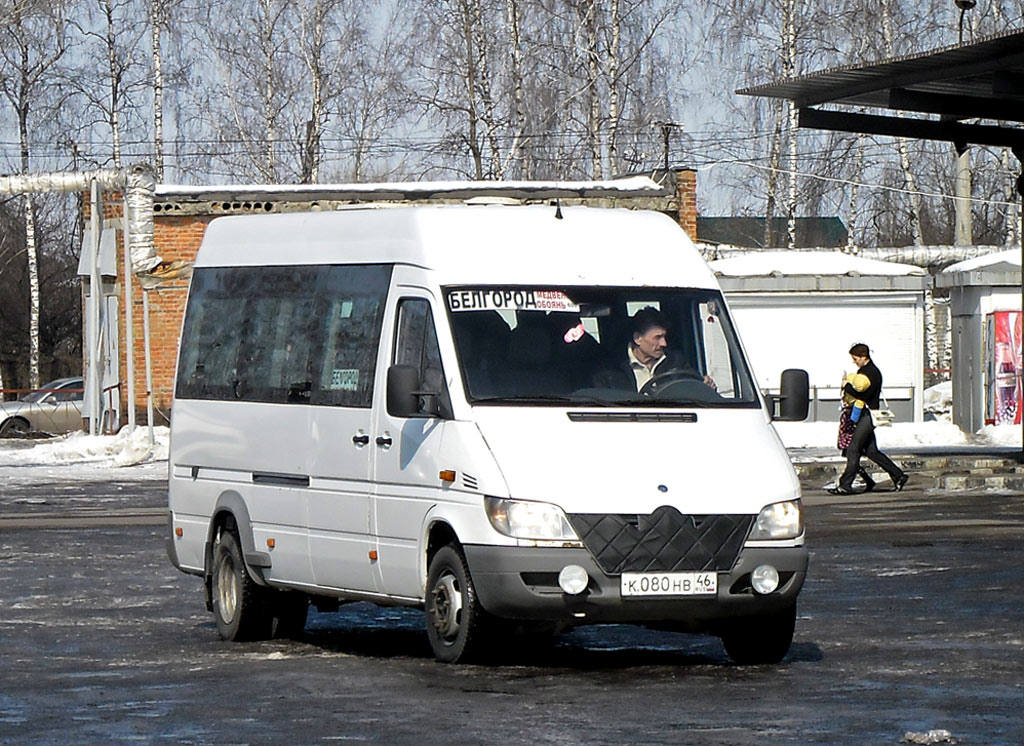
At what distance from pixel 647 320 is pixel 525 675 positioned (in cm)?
209

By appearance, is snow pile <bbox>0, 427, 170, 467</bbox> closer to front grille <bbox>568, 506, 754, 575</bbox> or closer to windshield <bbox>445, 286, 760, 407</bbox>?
windshield <bbox>445, 286, 760, 407</bbox>

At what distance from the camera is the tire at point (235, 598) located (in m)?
12.1

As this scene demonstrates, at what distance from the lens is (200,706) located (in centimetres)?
923

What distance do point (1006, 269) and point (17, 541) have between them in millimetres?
20796

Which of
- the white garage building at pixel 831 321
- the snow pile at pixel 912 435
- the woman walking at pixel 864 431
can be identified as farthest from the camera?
the white garage building at pixel 831 321

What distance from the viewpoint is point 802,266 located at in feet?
132

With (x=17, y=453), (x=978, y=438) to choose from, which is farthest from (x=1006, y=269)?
(x=17, y=453)

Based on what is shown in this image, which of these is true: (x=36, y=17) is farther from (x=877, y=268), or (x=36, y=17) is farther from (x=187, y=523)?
(x=187, y=523)

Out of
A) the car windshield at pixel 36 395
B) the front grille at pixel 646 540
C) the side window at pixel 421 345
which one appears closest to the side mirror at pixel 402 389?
the side window at pixel 421 345

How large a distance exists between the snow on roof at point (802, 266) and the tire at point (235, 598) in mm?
27669

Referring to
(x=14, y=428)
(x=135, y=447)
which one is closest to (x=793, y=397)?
(x=135, y=447)

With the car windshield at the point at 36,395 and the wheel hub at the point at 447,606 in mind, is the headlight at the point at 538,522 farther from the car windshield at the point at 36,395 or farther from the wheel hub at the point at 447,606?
the car windshield at the point at 36,395

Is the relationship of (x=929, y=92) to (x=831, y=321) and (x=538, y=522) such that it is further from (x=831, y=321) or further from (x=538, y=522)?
(x=538, y=522)

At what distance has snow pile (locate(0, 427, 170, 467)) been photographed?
32.9 meters
